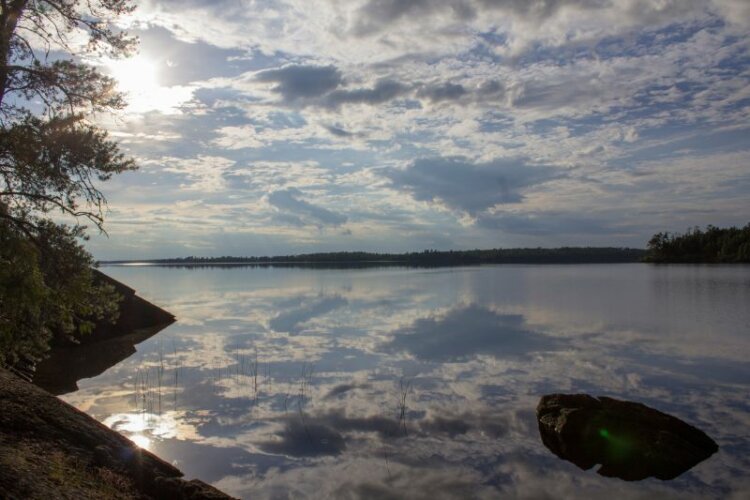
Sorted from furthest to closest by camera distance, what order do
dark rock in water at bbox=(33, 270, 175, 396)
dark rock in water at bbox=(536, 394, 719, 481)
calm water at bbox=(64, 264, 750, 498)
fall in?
dark rock in water at bbox=(33, 270, 175, 396)
dark rock in water at bbox=(536, 394, 719, 481)
calm water at bbox=(64, 264, 750, 498)

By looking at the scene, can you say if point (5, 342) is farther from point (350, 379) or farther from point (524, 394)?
point (524, 394)

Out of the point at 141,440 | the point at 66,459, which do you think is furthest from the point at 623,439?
the point at 141,440

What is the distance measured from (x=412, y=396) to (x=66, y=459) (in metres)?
13.5

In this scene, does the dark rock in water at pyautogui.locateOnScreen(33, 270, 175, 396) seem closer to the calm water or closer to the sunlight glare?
the calm water

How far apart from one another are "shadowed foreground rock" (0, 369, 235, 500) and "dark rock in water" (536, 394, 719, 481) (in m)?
9.66

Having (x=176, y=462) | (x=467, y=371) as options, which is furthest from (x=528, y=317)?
(x=176, y=462)

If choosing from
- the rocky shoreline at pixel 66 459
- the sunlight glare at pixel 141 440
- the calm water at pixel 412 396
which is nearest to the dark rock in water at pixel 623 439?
the calm water at pixel 412 396

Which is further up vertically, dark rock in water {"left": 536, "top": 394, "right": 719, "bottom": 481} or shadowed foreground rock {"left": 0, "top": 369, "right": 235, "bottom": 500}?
shadowed foreground rock {"left": 0, "top": 369, "right": 235, "bottom": 500}

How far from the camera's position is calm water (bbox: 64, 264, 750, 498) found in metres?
13.2

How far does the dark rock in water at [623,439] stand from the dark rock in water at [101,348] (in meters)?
13.0

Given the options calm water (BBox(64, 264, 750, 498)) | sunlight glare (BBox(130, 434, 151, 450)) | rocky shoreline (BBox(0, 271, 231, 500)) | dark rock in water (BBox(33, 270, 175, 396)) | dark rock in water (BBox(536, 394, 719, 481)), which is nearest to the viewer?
rocky shoreline (BBox(0, 271, 231, 500))

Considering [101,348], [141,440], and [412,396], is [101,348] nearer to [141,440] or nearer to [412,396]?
[141,440]

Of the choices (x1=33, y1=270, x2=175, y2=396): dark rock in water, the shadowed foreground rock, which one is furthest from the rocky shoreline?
(x1=33, y1=270, x2=175, y2=396): dark rock in water

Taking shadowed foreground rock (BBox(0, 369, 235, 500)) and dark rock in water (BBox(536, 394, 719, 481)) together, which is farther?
dark rock in water (BBox(536, 394, 719, 481))
